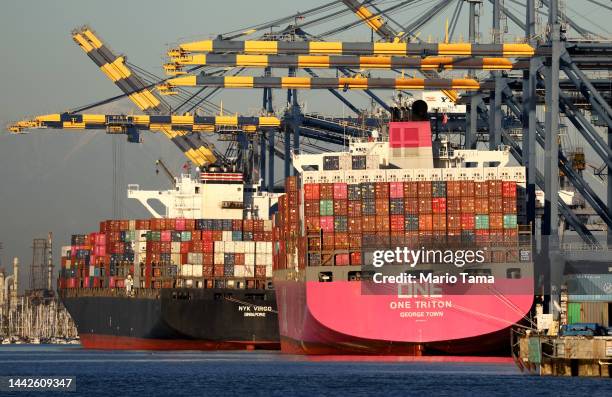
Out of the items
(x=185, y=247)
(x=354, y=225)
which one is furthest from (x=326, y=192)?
(x=185, y=247)

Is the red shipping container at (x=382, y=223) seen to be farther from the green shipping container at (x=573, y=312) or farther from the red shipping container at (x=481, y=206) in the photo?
the green shipping container at (x=573, y=312)

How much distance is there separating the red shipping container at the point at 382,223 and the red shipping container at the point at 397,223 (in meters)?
0.21

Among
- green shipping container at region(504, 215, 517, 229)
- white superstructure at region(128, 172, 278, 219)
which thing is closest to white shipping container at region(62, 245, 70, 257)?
white superstructure at region(128, 172, 278, 219)

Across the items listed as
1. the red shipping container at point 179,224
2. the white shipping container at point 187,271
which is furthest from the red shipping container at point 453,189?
the red shipping container at point 179,224

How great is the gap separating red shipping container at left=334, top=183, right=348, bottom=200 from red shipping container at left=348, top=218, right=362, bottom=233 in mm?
1222

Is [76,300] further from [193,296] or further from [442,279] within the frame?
[442,279]

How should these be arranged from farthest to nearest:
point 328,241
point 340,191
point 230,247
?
point 230,247, point 340,191, point 328,241

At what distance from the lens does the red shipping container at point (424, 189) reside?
2758 inches

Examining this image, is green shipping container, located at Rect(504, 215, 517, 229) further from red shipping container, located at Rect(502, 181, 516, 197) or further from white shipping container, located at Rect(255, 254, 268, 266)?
white shipping container, located at Rect(255, 254, 268, 266)

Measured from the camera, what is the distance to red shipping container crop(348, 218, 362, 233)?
7056 cm

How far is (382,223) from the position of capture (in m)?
70.1

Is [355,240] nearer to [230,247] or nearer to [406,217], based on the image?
[406,217]

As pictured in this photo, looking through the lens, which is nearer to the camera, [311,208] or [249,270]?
[311,208]

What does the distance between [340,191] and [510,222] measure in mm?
7691
